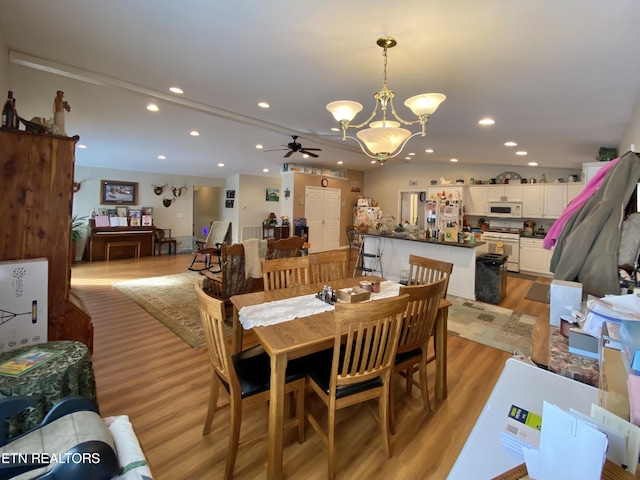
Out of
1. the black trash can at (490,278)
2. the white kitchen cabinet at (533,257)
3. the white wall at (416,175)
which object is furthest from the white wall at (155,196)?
the white kitchen cabinet at (533,257)

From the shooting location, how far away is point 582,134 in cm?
352

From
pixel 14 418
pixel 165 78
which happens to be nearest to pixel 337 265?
pixel 14 418

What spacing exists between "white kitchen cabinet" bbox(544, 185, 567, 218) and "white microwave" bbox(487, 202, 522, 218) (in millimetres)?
483

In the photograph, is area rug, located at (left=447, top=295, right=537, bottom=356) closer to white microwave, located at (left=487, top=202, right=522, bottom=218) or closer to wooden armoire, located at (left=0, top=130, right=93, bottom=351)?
white microwave, located at (left=487, top=202, right=522, bottom=218)

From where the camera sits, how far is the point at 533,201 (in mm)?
6332

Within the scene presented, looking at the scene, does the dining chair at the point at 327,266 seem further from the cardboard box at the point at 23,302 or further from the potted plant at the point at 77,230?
the potted plant at the point at 77,230

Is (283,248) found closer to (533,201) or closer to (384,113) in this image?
(384,113)

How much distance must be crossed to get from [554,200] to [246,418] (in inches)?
276

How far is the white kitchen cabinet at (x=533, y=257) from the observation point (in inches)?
241

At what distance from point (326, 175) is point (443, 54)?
6546 millimetres

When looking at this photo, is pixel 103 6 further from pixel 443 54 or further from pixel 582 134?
pixel 582 134

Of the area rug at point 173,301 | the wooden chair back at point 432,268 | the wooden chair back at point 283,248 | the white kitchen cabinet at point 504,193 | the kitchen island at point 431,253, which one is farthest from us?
the white kitchen cabinet at point 504,193

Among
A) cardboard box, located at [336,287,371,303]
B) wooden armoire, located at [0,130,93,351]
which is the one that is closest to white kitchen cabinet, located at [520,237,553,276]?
cardboard box, located at [336,287,371,303]

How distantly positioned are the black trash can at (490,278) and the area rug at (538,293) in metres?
0.56
